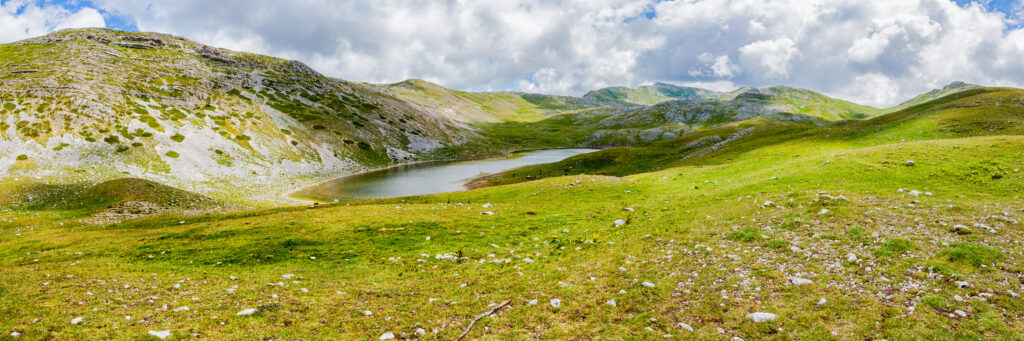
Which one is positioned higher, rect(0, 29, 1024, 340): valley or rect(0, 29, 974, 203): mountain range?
rect(0, 29, 974, 203): mountain range

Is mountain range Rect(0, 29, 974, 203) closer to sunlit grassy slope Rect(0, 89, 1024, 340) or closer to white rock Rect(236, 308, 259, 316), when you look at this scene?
sunlit grassy slope Rect(0, 89, 1024, 340)

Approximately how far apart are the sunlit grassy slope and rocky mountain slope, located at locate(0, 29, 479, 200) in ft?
178

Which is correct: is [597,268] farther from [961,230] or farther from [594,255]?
[961,230]

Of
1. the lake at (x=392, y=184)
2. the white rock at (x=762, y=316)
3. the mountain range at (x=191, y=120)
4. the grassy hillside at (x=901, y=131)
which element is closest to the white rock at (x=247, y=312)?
the white rock at (x=762, y=316)

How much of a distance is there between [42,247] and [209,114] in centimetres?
10089

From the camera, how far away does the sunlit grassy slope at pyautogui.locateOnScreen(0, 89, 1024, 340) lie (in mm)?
10766

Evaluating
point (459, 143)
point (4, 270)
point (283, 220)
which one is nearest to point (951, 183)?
point (283, 220)

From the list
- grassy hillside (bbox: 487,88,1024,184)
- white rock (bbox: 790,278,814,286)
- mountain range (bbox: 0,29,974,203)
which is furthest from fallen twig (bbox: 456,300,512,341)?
mountain range (bbox: 0,29,974,203)

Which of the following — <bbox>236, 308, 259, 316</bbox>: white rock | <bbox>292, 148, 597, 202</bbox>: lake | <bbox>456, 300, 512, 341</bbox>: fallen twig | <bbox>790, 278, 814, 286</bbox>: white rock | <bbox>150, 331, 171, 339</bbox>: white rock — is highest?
<bbox>292, 148, 597, 202</bbox>: lake

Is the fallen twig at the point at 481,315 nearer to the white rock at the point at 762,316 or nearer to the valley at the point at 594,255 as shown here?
the valley at the point at 594,255

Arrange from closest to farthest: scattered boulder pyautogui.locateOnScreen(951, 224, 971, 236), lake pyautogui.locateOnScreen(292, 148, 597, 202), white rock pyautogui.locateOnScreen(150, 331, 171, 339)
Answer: white rock pyautogui.locateOnScreen(150, 331, 171, 339) → scattered boulder pyautogui.locateOnScreen(951, 224, 971, 236) → lake pyautogui.locateOnScreen(292, 148, 597, 202)

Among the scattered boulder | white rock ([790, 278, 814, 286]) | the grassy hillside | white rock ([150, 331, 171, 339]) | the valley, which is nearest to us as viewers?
white rock ([150, 331, 171, 339])

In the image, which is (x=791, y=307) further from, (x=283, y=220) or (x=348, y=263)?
(x=283, y=220)

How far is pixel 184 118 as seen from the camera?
10256cm
